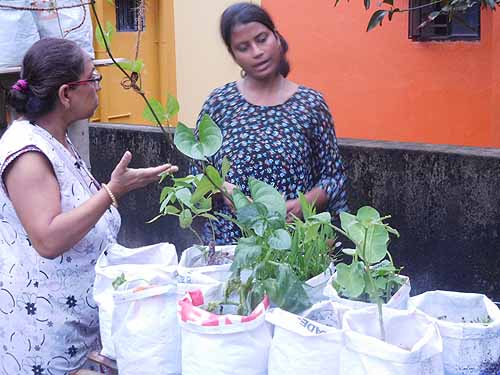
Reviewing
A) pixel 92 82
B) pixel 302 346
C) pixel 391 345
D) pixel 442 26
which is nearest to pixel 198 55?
pixel 442 26

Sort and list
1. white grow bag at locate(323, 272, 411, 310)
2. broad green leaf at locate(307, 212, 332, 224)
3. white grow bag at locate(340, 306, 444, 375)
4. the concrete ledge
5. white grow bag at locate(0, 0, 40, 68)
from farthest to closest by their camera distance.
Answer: the concrete ledge → white grow bag at locate(0, 0, 40, 68) → broad green leaf at locate(307, 212, 332, 224) → white grow bag at locate(323, 272, 411, 310) → white grow bag at locate(340, 306, 444, 375)

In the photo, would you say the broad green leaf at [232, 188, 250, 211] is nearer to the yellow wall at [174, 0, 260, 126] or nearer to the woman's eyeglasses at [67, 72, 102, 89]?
the woman's eyeglasses at [67, 72, 102, 89]

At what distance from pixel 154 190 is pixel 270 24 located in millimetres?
2779

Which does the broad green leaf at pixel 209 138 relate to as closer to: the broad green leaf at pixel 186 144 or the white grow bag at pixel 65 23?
the broad green leaf at pixel 186 144

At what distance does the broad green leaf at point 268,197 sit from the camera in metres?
1.71

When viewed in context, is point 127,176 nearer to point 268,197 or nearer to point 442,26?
point 268,197

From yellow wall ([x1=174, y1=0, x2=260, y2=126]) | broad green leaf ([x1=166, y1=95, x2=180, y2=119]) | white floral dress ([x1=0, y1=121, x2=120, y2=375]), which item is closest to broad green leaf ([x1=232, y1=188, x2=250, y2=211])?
broad green leaf ([x1=166, y1=95, x2=180, y2=119])

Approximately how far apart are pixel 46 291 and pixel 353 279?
1.05 metres

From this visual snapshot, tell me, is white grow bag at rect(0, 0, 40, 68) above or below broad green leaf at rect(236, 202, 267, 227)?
above

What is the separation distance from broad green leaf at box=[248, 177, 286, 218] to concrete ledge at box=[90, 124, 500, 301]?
233cm

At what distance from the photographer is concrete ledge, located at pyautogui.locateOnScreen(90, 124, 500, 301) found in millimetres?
3854

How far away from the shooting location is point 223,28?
2.76 meters

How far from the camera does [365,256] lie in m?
1.54

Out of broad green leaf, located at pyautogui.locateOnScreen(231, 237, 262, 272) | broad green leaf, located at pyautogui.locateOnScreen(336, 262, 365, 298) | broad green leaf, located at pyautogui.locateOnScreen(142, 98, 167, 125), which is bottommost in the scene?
broad green leaf, located at pyautogui.locateOnScreen(336, 262, 365, 298)
